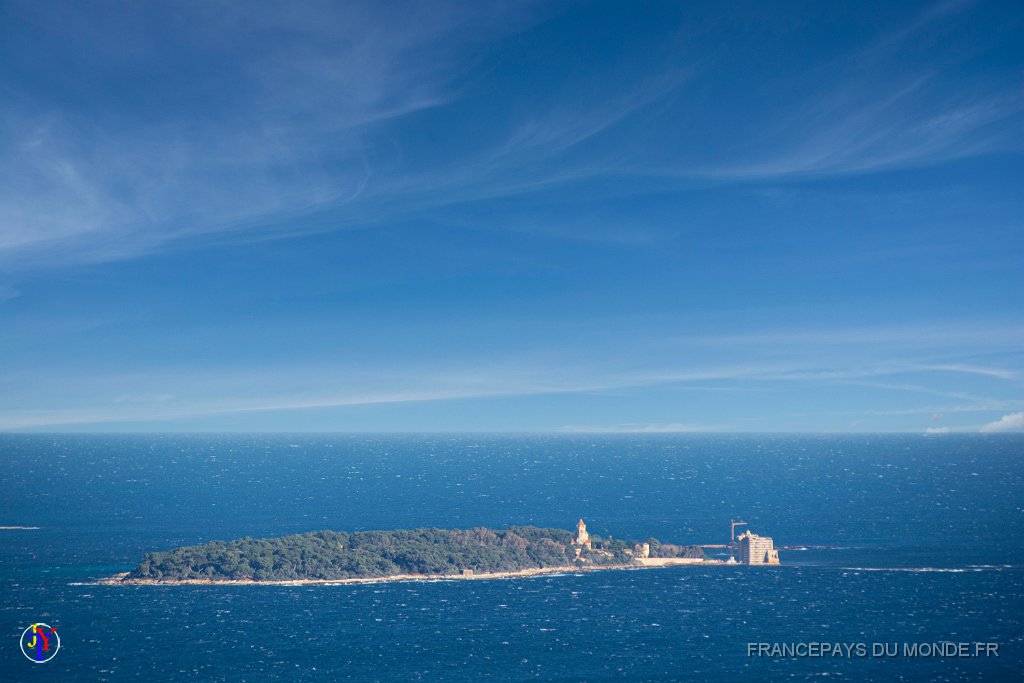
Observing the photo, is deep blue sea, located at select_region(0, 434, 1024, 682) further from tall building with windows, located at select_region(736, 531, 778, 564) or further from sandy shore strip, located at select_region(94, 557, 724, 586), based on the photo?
tall building with windows, located at select_region(736, 531, 778, 564)

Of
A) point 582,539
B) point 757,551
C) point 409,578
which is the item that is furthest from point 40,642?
point 757,551

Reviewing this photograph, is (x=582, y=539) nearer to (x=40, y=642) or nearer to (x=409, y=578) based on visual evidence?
(x=409, y=578)

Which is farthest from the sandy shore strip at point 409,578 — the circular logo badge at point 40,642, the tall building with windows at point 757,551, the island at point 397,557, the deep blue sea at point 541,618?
the circular logo badge at point 40,642

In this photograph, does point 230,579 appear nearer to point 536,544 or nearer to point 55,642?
point 55,642

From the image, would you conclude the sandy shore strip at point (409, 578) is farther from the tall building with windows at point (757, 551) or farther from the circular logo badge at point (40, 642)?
the circular logo badge at point (40, 642)

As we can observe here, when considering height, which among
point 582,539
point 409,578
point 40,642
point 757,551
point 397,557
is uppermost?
point 582,539
